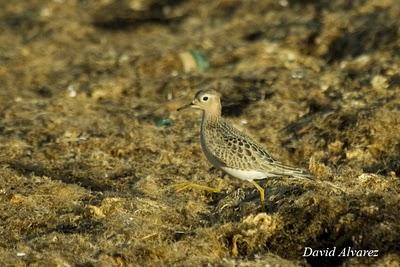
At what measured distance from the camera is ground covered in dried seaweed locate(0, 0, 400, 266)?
7211 mm

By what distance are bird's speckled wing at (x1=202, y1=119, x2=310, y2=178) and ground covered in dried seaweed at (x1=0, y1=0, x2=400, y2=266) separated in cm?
19

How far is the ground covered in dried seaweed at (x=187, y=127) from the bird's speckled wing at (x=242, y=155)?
0.63ft

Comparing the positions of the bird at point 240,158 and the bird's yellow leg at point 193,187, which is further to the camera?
the bird's yellow leg at point 193,187

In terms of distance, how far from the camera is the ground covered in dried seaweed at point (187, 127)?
284 inches

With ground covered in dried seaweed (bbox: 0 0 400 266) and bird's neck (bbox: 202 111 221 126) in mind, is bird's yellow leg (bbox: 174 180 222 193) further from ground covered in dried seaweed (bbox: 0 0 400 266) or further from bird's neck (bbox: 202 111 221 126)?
bird's neck (bbox: 202 111 221 126)

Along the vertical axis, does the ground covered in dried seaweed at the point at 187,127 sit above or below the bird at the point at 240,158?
below

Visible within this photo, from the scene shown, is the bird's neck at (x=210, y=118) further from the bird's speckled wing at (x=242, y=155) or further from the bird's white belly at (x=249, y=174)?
the bird's white belly at (x=249, y=174)

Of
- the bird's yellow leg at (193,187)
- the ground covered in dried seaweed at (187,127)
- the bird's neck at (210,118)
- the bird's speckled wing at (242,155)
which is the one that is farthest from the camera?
the bird's neck at (210,118)

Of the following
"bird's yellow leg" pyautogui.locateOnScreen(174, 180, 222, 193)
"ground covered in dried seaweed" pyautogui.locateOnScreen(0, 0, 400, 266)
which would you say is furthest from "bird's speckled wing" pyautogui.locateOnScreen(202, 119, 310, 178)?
"bird's yellow leg" pyautogui.locateOnScreen(174, 180, 222, 193)

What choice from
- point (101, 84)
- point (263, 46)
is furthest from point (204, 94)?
point (263, 46)

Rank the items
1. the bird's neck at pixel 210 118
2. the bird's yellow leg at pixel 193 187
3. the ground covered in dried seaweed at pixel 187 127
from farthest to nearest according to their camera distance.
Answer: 1. the bird's neck at pixel 210 118
2. the bird's yellow leg at pixel 193 187
3. the ground covered in dried seaweed at pixel 187 127

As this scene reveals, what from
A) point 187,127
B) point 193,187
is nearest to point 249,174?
point 193,187

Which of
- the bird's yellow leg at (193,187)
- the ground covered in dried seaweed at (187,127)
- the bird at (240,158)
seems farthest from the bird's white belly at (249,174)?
the bird's yellow leg at (193,187)

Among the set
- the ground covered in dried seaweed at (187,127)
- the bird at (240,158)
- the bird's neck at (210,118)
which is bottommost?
the ground covered in dried seaweed at (187,127)
